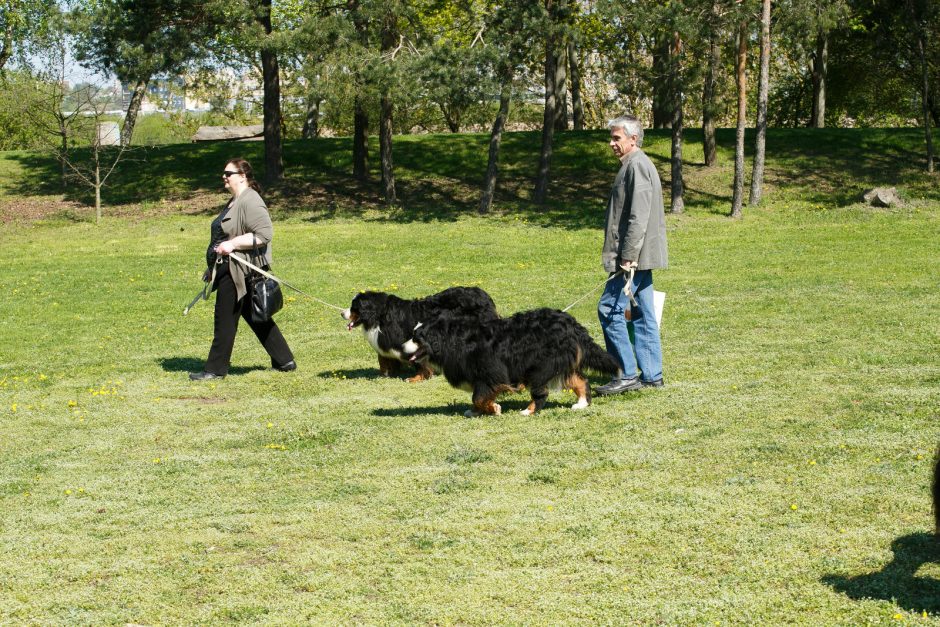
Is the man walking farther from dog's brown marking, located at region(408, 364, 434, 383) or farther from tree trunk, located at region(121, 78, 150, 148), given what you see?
tree trunk, located at region(121, 78, 150, 148)

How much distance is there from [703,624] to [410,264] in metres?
16.0

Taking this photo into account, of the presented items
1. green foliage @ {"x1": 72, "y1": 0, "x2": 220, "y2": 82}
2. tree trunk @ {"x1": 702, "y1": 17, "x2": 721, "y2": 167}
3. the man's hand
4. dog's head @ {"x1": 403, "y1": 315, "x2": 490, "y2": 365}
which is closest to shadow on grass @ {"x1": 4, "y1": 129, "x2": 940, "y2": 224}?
tree trunk @ {"x1": 702, "y1": 17, "x2": 721, "y2": 167}

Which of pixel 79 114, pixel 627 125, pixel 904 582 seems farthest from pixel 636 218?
pixel 79 114

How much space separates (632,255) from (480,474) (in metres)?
2.43

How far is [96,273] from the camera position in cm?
1975

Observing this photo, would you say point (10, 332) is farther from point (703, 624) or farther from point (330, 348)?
point (703, 624)

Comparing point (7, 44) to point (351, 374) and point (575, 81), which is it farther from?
point (351, 374)

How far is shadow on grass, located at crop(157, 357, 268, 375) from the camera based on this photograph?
35.5 ft

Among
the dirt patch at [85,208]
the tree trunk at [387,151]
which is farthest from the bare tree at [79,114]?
the tree trunk at [387,151]

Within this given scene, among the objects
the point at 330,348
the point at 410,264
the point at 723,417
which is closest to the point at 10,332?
the point at 330,348

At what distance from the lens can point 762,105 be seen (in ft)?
83.7

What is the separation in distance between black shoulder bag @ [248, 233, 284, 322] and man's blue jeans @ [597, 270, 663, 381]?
3.54 m

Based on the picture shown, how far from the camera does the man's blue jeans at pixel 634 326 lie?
8156mm

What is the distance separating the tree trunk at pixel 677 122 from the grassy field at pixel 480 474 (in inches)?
379
